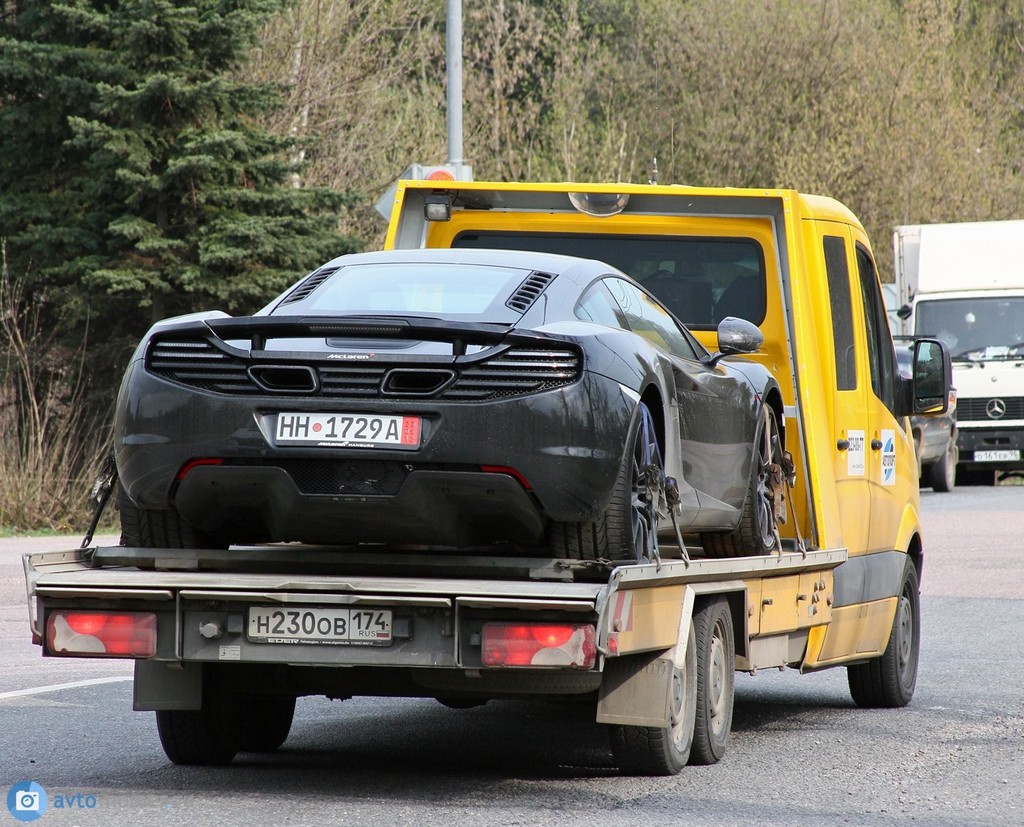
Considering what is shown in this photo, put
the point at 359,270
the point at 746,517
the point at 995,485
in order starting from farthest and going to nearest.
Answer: the point at 995,485, the point at 746,517, the point at 359,270

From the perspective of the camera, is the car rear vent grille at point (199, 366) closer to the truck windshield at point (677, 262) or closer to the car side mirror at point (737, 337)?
the car side mirror at point (737, 337)

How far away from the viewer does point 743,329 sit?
7.33 meters

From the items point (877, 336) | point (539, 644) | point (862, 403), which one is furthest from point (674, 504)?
point (877, 336)

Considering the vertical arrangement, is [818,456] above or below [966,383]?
above

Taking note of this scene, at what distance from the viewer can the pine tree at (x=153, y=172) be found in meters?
20.2

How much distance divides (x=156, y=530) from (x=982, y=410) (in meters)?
23.6

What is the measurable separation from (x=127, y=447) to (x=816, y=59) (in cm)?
3458

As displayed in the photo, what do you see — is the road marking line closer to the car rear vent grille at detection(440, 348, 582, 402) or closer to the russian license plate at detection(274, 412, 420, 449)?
the russian license plate at detection(274, 412, 420, 449)

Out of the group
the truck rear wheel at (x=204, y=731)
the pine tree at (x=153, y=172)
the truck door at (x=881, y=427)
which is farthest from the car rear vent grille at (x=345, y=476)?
the pine tree at (x=153, y=172)

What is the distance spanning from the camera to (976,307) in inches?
1086

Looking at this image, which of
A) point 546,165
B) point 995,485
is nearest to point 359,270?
point 995,485

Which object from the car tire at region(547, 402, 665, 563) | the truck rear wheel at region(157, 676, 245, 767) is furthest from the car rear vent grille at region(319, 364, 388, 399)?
the truck rear wheel at region(157, 676, 245, 767)

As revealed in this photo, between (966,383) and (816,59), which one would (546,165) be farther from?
(966,383)

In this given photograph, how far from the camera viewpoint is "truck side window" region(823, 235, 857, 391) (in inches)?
349
